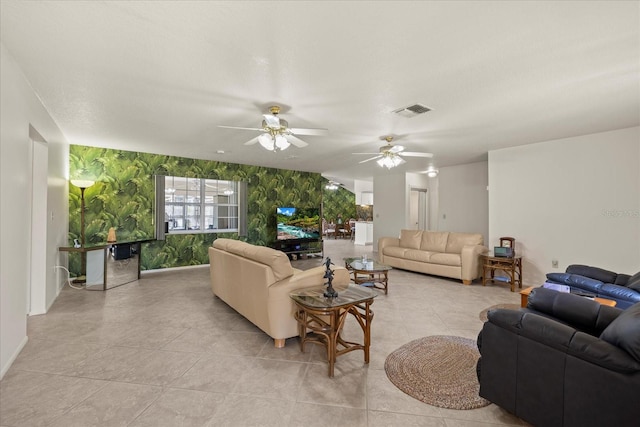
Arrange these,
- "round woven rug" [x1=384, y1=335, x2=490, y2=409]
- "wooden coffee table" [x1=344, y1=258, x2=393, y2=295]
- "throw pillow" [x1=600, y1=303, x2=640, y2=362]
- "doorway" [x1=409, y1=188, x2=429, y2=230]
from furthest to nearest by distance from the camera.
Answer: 1. "doorway" [x1=409, y1=188, x2=429, y2=230]
2. "wooden coffee table" [x1=344, y1=258, x2=393, y2=295]
3. "round woven rug" [x1=384, y1=335, x2=490, y2=409]
4. "throw pillow" [x1=600, y1=303, x2=640, y2=362]

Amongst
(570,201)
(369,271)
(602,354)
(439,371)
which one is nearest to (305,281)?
(439,371)

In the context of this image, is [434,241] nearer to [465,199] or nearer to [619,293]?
[465,199]

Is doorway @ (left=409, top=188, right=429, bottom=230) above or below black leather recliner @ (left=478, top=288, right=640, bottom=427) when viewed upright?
above

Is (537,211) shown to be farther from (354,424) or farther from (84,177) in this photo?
(84,177)

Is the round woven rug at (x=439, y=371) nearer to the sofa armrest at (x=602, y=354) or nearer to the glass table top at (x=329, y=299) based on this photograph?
the glass table top at (x=329, y=299)

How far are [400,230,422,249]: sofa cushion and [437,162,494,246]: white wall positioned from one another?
1.65 metres

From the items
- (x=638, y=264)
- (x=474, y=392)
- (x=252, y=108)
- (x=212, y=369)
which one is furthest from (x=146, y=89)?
(x=638, y=264)

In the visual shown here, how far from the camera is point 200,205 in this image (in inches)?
277

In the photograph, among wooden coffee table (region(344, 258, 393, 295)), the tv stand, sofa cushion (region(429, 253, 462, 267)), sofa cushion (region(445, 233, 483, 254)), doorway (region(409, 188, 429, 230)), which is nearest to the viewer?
wooden coffee table (region(344, 258, 393, 295))

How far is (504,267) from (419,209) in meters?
4.96

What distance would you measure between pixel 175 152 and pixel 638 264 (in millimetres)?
8087

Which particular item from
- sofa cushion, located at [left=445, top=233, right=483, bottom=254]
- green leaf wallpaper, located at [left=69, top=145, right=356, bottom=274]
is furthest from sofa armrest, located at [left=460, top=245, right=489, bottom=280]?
green leaf wallpaper, located at [left=69, top=145, right=356, bottom=274]

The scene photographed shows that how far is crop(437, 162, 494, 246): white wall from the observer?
23.4 feet

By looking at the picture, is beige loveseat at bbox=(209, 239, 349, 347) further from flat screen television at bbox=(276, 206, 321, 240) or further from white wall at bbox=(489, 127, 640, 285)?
flat screen television at bbox=(276, 206, 321, 240)
